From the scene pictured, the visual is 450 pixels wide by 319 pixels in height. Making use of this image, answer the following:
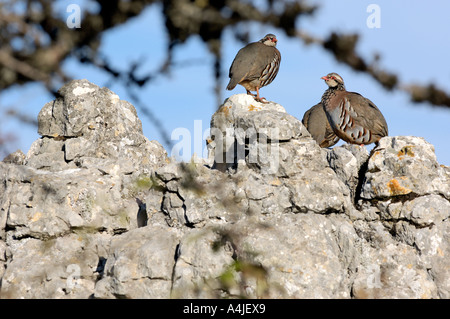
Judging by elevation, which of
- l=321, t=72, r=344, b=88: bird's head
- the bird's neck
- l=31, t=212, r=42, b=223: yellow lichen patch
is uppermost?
l=321, t=72, r=344, b=88: bird's head

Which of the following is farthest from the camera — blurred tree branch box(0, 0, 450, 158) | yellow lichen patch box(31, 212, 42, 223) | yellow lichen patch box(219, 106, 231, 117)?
yellow lichen patch box(219, 106, 231, 117)

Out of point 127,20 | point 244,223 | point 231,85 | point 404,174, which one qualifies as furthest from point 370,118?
point 127,20

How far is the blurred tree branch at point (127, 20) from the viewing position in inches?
108

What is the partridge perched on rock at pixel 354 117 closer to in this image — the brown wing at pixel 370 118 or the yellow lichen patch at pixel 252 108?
the brown wing at pixel 370 118

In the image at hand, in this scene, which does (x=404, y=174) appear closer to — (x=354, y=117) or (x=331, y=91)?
(x=354, y=117)

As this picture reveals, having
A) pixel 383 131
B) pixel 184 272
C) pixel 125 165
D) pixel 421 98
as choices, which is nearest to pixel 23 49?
pixel 421 98

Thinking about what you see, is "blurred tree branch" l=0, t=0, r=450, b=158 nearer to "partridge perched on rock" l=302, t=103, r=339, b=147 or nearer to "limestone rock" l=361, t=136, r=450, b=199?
"limestone rock" l=361, t=136, r=450, b=199

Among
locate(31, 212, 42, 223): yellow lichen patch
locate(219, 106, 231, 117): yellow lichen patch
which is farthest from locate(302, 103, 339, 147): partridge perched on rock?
locate(31, 212, 42, 223): yellow lichen patch

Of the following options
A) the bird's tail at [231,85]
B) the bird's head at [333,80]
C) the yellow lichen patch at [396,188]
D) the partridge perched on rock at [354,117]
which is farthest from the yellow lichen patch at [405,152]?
the bird's tail at [231,85]

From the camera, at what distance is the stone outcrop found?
6.79 m

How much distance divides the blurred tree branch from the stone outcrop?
3931 mm

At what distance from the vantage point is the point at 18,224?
807 cm

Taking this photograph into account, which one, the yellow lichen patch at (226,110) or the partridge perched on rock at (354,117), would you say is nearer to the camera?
the yellow lichen patch at (226,110)

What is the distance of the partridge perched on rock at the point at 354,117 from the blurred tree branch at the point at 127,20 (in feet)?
24.2
